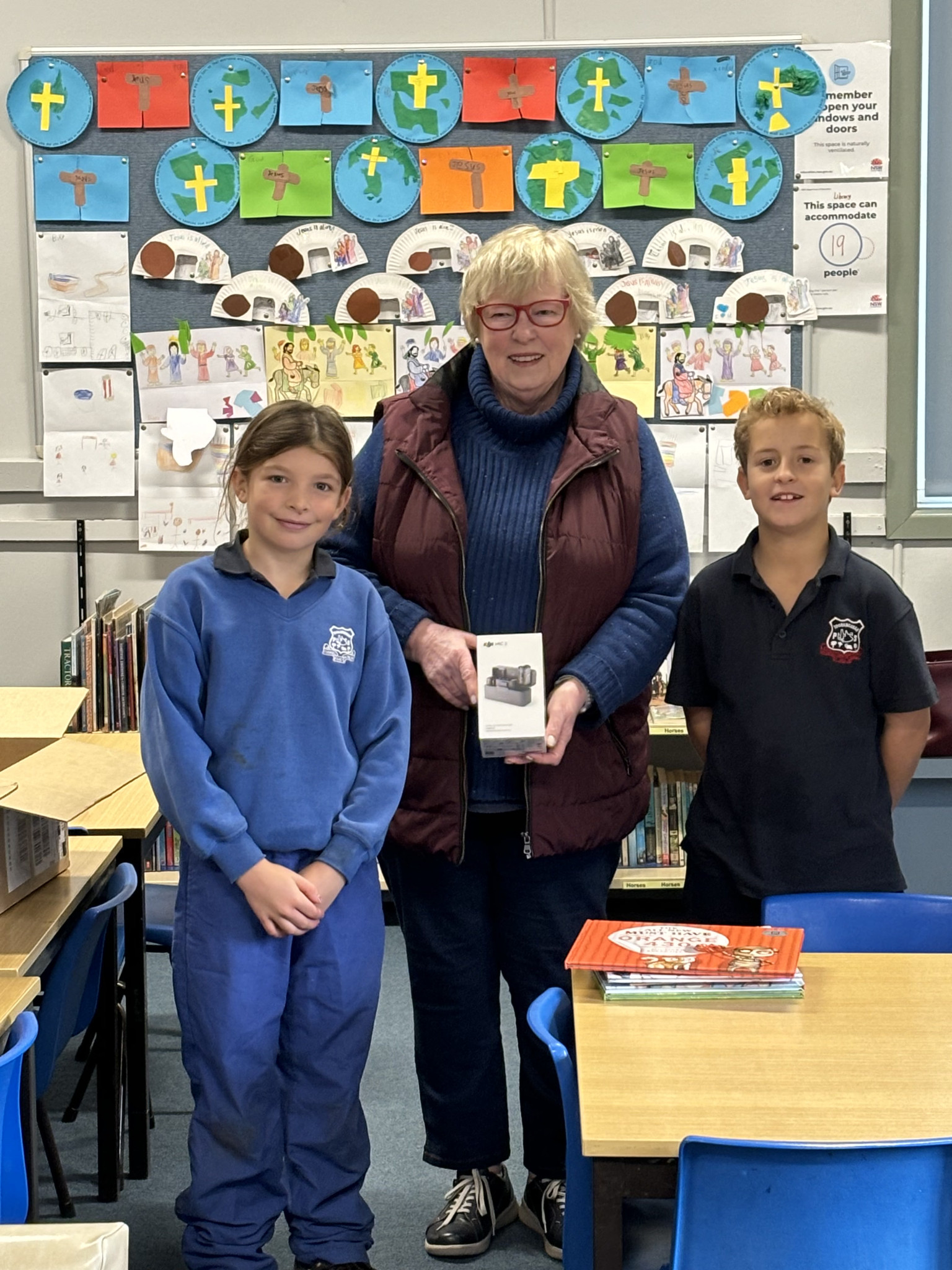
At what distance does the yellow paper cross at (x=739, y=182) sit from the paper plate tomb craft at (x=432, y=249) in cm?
73

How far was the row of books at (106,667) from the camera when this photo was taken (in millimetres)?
3863

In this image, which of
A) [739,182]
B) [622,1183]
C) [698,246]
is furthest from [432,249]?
[622,1183]

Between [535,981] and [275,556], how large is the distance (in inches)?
31.3

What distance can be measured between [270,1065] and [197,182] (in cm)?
283

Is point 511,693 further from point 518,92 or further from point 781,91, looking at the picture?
point 781,91

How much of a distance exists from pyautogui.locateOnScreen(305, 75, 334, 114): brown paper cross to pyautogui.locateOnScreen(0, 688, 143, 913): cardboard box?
2.22m

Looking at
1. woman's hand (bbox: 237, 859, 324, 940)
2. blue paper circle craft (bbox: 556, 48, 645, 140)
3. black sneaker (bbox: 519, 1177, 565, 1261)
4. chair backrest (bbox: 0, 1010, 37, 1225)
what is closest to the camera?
chair backrest (bbox: 0, 1010, 37, 1225)

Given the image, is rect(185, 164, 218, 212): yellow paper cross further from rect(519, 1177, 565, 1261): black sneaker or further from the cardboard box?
rect(519, 1177, 565, 1261): black sneaker

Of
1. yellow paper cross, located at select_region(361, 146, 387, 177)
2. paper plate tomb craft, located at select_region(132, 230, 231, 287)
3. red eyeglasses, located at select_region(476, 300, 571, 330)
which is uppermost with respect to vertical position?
yellow paper cross, located at select_region(361, 146, 387, 177)

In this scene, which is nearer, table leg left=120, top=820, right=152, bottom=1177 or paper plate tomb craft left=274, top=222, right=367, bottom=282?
table leg left=120, top=820, right=152, bottom=1177

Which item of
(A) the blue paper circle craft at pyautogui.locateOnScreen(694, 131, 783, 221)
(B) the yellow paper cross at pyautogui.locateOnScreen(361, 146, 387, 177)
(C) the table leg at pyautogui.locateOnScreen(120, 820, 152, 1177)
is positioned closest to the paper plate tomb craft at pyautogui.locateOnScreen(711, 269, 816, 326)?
(A) the blue paper circle craft at pyautogui.locateOnScreen(694, 131, 783, 221)

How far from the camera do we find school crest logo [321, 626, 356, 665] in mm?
1978

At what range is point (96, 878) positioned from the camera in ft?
7.78

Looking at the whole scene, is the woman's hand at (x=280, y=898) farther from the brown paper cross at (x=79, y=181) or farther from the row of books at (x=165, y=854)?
the brown paper cross at (x=79, y=181)
